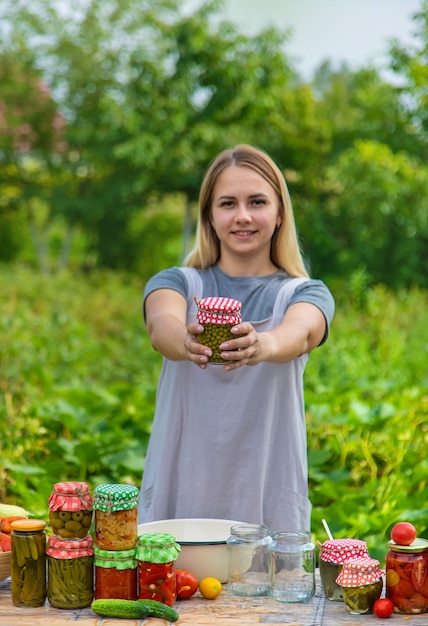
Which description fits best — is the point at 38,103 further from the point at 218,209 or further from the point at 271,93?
the point at 218,209

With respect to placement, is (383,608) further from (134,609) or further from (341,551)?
(134,609)

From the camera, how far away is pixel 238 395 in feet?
8.15

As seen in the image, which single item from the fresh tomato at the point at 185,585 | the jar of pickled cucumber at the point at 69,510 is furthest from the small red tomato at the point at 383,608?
the jar of pickled cucumber at the point at 69,510

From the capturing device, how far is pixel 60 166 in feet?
49.0

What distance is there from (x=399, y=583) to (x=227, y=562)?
1.30 ft

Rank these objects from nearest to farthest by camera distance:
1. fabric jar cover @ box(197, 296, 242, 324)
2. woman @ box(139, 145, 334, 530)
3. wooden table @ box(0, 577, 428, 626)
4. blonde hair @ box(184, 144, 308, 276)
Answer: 1. wooden table @ box(0, 577, 428, 626)
2. fabric jar cover @ box(197, 296, 242, 324)
3. woman @ box(139, 145, 334, 530)
4. blonde hair @ box(184, 144, 308, 276)

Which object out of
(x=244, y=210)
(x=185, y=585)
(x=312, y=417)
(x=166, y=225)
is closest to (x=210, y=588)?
(x=185, y=585)

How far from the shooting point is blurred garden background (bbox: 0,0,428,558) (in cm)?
453

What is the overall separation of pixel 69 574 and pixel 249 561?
1.27 feet

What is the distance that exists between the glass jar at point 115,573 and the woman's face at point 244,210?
37.8 inches

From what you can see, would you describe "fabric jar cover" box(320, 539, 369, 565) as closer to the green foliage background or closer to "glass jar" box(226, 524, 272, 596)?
"glass jar" box(226, 524, 272, 596)

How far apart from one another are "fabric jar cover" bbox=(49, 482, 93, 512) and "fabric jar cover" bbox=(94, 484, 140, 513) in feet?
0.09

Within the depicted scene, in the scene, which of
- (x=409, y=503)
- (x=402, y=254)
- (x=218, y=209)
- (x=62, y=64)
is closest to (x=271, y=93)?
(x=402, y=254)

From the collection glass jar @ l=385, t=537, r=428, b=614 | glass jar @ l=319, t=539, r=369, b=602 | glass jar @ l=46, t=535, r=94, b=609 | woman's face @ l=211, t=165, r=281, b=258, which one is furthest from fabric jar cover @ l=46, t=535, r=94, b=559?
woman's face @ l=211, t=165, r=281, b=258
